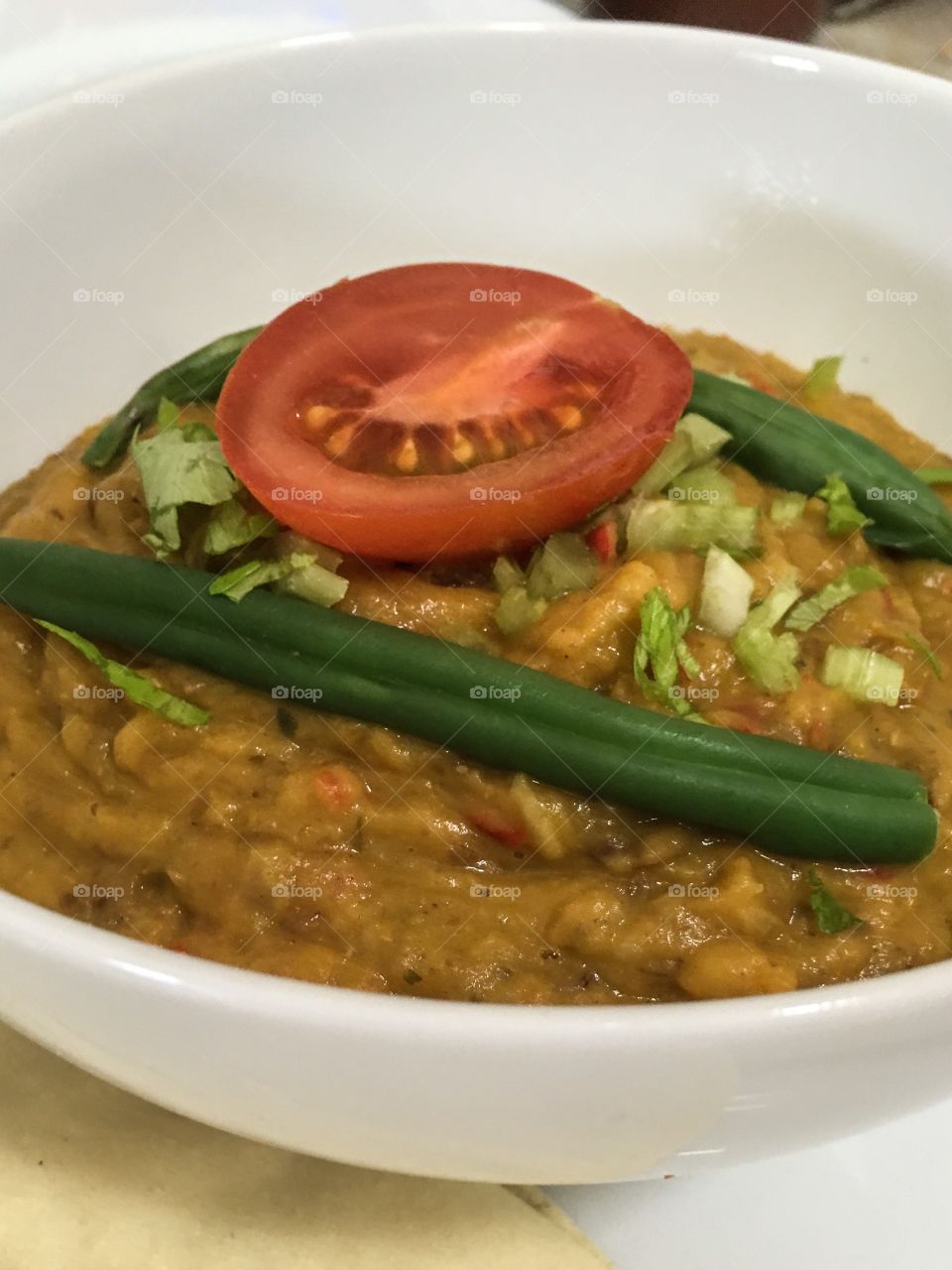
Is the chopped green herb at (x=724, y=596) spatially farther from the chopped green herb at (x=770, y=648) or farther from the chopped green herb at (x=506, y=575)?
the chopped green herb at (x=506, y=575)

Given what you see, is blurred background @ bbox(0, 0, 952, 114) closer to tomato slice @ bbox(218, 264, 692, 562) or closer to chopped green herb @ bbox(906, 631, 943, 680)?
tomato slice @ bbox(218, 264, 692, 562)

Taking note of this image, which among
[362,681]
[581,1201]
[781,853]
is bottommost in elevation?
[581,1201]

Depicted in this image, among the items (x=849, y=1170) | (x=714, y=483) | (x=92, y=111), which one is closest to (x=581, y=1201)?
(x=849, y=1170)

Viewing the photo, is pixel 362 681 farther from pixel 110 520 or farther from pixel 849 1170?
pixel 849 1170

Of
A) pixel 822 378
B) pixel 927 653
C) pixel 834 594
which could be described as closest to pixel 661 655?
pixel 834 594

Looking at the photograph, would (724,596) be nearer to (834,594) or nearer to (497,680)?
(834,594)
